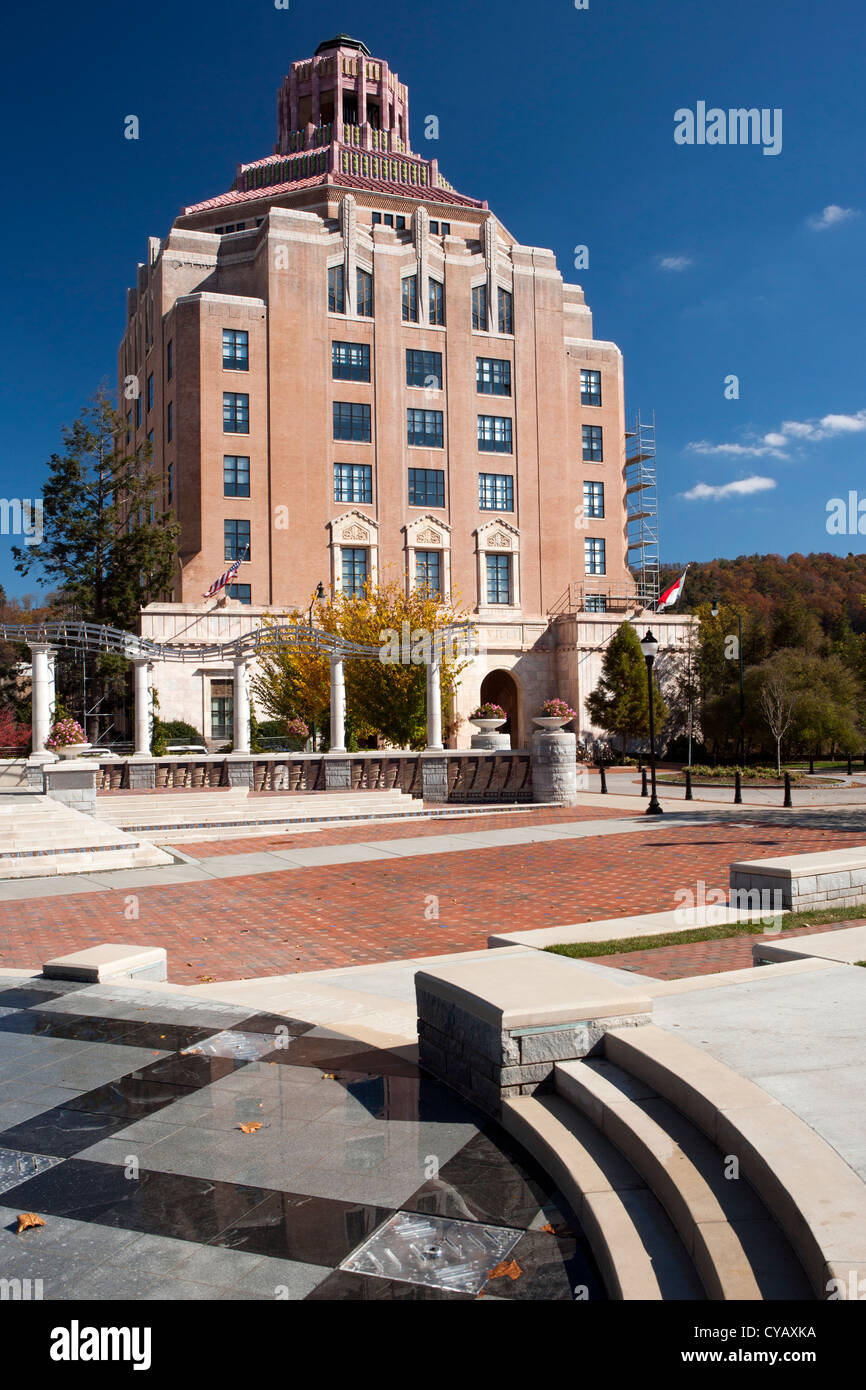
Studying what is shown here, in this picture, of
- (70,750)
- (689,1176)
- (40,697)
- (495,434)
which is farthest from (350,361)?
(689,1176)

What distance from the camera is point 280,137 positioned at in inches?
2667

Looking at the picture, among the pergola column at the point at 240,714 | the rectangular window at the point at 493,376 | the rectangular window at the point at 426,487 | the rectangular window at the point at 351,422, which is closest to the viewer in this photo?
the pergola column at the point at 240,714

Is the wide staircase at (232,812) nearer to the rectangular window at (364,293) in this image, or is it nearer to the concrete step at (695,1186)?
the concrete step at (695,1186)

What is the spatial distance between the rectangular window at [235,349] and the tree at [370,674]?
12.6 m

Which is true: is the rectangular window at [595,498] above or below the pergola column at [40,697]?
above

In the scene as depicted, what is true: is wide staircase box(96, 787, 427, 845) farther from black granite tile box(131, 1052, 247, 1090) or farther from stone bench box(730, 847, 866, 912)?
black granite tile box(131, 1052, 247, 1090)

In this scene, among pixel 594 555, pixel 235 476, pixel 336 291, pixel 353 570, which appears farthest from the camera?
pixel 594 555

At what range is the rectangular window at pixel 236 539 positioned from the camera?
45469mm

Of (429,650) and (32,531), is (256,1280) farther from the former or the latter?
(32,531)

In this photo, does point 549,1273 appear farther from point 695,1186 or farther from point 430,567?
point 430,567

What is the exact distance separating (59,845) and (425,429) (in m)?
36.5

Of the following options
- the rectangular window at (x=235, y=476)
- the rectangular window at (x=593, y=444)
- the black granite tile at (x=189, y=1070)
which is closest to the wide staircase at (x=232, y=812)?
the black granite tile at (x=189, y=1070)

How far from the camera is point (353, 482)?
158 ft

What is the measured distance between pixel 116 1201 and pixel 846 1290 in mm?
3015
